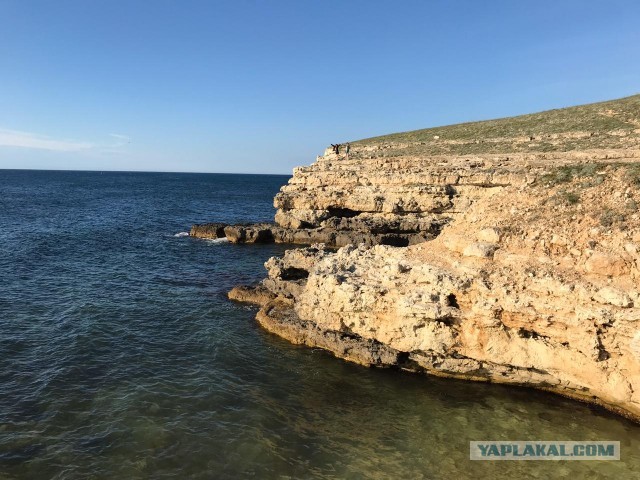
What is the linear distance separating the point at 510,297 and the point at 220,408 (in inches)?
439

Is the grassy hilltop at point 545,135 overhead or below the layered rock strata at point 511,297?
overhead

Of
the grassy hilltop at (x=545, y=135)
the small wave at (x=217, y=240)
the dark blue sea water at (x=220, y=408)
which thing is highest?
the grassy hilltop at (x=545, y=135)

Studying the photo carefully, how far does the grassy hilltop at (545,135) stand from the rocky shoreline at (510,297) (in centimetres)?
2498

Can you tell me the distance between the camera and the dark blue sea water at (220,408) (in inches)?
469

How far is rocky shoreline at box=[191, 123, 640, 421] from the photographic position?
13.6 m

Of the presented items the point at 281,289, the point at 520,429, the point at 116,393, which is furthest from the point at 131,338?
the point at 520,429

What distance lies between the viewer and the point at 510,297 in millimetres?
14586

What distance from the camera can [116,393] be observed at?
15.3 metres

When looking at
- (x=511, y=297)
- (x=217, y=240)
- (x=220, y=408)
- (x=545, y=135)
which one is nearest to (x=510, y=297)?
(x=511, y=297)

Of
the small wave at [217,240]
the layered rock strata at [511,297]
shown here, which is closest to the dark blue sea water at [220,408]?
the layered rock strata at [511,297]

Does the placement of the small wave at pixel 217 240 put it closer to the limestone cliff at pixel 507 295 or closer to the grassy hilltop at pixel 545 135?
the limestone cliff at pixel 507 295

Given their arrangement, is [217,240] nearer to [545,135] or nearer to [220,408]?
[220,408]

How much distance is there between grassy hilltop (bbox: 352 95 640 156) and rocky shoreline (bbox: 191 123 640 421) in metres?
25.0

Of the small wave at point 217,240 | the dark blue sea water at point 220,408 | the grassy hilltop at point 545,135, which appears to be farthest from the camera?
the small wave at point 217,240
